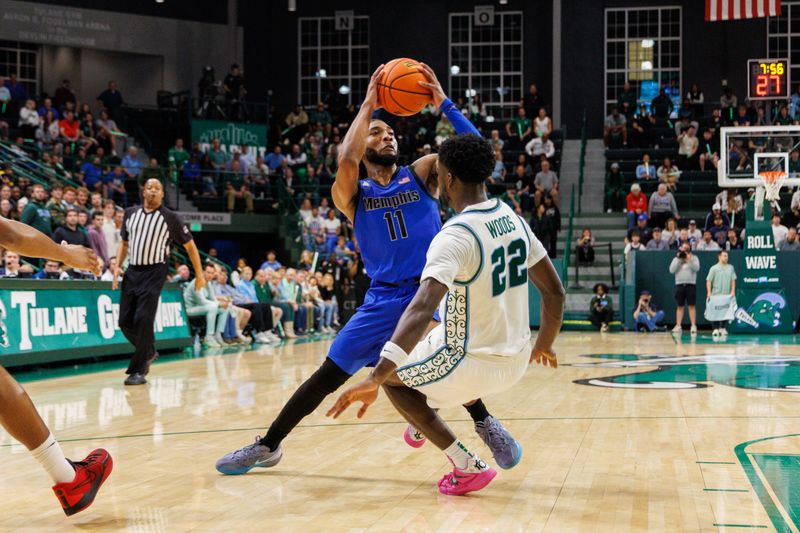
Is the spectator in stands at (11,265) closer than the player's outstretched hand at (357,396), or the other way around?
the player's outstretched hand at (357,396)

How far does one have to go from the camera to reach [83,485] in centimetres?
410

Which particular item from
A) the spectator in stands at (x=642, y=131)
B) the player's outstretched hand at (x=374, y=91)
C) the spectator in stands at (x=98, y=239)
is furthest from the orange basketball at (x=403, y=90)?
the spectator in stands at (x=642, y=131)

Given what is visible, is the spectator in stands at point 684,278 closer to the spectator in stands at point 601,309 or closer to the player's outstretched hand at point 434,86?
the spectator in stands at point 601,309

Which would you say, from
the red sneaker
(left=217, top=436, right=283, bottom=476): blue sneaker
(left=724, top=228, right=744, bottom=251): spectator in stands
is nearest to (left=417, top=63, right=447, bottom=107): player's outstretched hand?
(left=217, top=436, right=283, bottom=476): blue sneaker

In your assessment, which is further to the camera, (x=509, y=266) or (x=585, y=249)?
(x=585, y=249)

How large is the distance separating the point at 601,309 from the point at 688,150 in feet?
23.1

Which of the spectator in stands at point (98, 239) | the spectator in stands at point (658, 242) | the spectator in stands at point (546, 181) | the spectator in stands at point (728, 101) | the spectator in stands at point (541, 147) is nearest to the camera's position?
the spectator in stands at point (98, 239)

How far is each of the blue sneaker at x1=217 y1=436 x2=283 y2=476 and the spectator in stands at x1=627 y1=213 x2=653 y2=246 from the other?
17.3 m

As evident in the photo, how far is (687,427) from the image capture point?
21.3ft

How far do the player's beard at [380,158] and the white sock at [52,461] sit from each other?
84.1 inches

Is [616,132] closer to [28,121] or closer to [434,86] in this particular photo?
[28,121]

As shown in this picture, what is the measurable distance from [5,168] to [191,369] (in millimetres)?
6732

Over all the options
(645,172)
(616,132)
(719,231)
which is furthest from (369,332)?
(616,132)

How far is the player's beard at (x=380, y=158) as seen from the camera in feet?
16.8
